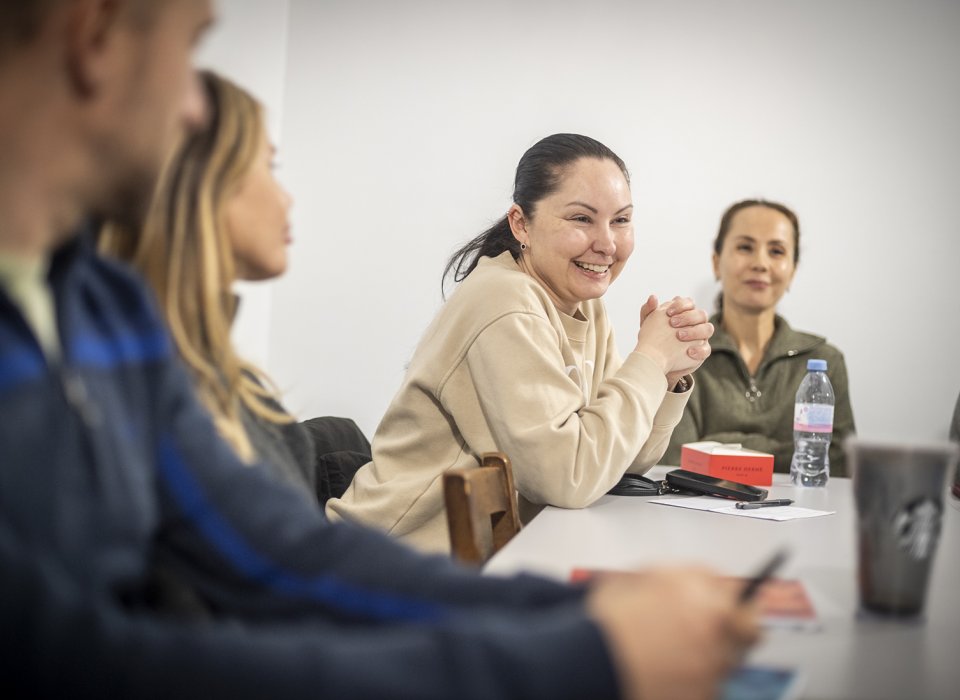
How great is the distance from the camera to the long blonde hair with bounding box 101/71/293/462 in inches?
38.0

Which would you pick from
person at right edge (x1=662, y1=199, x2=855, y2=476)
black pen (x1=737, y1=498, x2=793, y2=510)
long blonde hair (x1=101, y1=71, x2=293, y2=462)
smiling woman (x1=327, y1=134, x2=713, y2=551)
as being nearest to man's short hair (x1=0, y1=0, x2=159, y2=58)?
long blonde hair (x1=101, y1=71, x2=293, y2=462)

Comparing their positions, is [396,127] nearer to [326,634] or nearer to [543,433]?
[543,433]

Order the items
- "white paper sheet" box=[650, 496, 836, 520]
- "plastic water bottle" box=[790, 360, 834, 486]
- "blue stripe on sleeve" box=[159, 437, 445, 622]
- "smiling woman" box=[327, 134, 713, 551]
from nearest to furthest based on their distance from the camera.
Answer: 1. "blue stripe on sleeve" box=[159, 437, 445, 622]
2. "white paper sheet" box=[650, 496, 836, 520]
3. "smiling woman" box=[327, 134, 713, 551]
4. "plastic water bottle" box=[790, 360, 834, 486]

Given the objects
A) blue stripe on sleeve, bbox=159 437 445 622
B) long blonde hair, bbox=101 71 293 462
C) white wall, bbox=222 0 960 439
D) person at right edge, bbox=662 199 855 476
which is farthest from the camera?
white wall, bbox=222 0 960 439

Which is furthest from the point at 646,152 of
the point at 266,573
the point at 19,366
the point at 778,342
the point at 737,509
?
the point at 19,366

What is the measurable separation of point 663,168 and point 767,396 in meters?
1.11

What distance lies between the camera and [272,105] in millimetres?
3682

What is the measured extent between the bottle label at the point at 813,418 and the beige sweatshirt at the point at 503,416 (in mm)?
420

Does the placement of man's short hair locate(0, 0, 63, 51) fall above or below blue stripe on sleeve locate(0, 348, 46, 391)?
above

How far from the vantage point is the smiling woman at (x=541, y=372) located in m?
1.62

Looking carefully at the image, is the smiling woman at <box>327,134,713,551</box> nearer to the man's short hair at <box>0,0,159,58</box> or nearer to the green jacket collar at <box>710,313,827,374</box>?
the green jacket collar at <box>710,313,827,374</box>

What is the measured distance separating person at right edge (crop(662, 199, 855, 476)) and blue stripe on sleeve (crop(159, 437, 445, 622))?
210 cm

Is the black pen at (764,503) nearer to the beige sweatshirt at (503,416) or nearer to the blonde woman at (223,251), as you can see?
the beige sweatshirt at (503,416)

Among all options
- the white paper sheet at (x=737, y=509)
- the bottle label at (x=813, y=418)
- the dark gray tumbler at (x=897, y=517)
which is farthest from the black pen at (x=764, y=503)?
the dark gray tumbler at (x=897, y=517)
